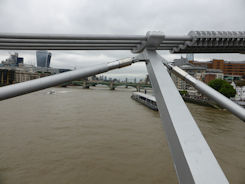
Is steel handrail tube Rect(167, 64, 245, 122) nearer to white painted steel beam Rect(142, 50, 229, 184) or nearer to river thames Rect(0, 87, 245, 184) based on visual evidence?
white painted steel beam Rect(142, 50, 229, 184)

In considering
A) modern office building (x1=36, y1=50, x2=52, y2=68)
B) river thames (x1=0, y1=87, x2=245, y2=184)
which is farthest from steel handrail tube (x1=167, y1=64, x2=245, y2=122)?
modern office building (x1=36, y1=50, x2=52, y2=68)

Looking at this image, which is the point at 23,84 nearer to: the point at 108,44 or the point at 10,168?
the point at 108,44

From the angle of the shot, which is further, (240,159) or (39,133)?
(39,133)

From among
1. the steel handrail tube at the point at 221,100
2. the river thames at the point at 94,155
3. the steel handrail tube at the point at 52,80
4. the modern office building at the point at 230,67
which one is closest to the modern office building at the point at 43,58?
the modern office building at the point at 230,67

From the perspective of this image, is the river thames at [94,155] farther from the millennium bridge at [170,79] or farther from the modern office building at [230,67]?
the modern office building at [230,67]

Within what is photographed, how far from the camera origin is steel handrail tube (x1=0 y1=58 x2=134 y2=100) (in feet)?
5.51

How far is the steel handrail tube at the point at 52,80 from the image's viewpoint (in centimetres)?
168

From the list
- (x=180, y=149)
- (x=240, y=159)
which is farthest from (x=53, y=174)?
(x=240, y=159)

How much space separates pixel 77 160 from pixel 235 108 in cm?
585

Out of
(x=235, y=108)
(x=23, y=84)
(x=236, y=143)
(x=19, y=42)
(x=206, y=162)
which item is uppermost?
(x=19, y=42)

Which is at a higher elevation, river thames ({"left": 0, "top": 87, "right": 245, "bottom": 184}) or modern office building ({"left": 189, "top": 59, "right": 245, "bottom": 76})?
modern office building ({"left": 189, "top": 59, "right": 245, "bottom": 76})

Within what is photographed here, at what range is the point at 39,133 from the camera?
29.4 feet

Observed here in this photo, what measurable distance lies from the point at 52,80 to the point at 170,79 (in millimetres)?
1742

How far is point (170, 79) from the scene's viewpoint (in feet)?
7.83
